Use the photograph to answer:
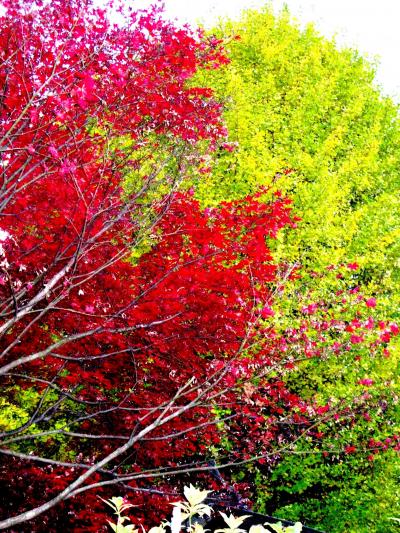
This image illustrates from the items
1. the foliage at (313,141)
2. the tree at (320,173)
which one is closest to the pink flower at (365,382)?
the tree at (320,173)

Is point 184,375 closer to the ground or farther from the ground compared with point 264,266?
closer to the ground

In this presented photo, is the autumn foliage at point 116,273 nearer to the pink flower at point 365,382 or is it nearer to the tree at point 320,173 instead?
the pink flower at point 365,382

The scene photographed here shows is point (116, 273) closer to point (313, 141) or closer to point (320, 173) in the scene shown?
point (320, 173)

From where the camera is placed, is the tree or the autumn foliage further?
the tree

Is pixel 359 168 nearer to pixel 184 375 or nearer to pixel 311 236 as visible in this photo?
pixel 311 236

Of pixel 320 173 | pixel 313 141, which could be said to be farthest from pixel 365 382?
pixel 313 141

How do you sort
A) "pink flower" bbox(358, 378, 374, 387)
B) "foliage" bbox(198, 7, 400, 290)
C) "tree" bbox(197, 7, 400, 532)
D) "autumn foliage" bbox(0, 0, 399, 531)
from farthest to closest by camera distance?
1. "foliage" bbox(198, 7, 400, 290)
2. "tree" bbox(197, 7, 400, 532)
3. "pink flower" bbox(358, 378, 374, 387)
4. "autumn foliage" bbox(0, 0, 399, 531)

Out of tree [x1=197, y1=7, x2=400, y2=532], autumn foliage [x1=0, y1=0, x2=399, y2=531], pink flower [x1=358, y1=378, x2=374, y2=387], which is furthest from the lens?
tree [x1=197, y1=7, x2=400, y2=532]

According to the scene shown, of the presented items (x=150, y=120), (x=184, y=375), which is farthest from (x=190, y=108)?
(x=184, y=375)

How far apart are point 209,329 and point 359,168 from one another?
28.8 ft

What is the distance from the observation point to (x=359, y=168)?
14.8m

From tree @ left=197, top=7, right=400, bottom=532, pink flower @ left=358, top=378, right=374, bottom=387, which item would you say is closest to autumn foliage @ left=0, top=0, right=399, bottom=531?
pink flower @ left=358, top=378, right=374, bottom=387

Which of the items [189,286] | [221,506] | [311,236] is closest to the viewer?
[189,286]

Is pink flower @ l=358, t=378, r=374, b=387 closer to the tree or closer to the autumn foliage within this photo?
the tree
